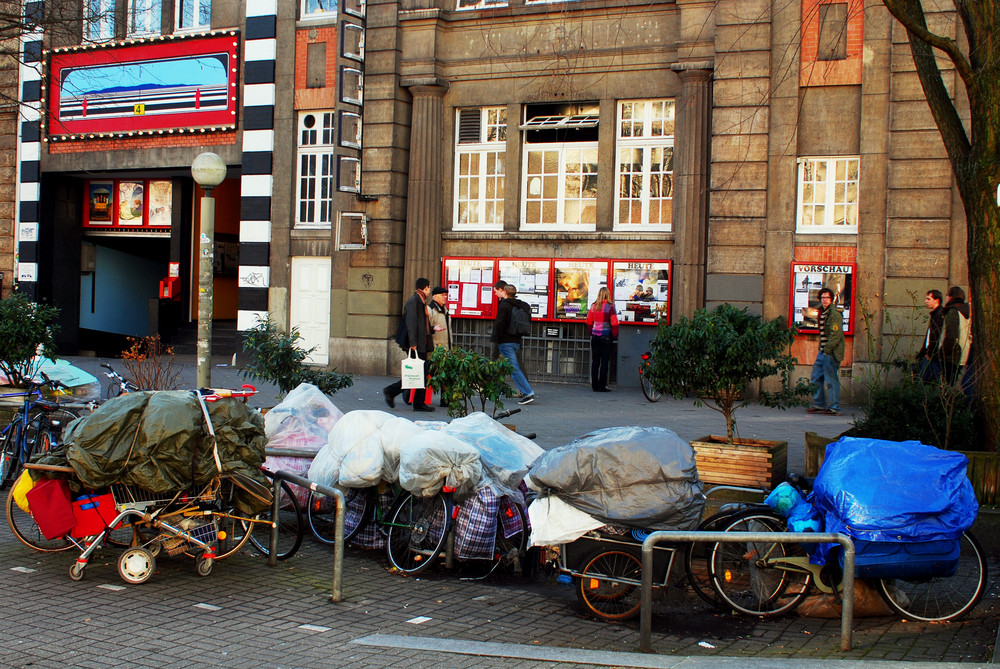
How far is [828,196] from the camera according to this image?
16.1 metres

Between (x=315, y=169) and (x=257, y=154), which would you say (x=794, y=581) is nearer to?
(x=315, y=169)

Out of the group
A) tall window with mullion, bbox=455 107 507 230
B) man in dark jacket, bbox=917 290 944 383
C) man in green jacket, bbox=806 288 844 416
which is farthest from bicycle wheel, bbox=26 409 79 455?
tall window with mullion, bbox=455 107 507 230

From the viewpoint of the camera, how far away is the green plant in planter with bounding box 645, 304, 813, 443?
341 inches

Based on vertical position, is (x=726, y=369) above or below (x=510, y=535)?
above

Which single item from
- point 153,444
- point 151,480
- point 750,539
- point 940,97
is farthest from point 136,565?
point 940,97

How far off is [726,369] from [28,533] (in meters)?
5.88

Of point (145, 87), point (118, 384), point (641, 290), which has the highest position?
point (145, 87)

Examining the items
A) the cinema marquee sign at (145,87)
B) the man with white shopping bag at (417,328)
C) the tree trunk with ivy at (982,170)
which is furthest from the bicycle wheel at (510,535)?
the cinema marquee sign at (145,87)

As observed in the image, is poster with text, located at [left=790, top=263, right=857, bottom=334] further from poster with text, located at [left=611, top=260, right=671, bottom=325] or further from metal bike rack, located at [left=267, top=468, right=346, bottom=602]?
metal bike rack, located at [left=267, top=468, right=346, bottom=602]

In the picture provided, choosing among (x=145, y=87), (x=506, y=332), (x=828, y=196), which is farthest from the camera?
(x=145, y=87)

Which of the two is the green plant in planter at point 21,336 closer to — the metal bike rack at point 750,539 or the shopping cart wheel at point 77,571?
the shopping cart wheel at point 77,571

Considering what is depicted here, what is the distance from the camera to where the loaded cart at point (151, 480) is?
6.59 metres

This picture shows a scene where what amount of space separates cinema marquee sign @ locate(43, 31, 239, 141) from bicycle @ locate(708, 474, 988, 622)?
17.4 meters

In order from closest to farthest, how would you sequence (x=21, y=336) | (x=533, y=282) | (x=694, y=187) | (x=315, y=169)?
(x=21, y=336)
(x=694, y=187)
(x=533, y=282)
(x=315, y=169)
